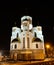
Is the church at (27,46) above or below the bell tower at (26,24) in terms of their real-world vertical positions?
below

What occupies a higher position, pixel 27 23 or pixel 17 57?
pixel 27 23

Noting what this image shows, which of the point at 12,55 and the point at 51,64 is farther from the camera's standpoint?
the point at 12,55

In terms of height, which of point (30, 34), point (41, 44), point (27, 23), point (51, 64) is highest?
point (27, 23)

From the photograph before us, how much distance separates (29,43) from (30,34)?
10.7 feet

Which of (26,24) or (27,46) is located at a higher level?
A: (26,24)

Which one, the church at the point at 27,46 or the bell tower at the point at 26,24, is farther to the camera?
the bell tower at the point at 26,24

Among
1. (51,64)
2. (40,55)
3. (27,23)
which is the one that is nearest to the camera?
(51,64)

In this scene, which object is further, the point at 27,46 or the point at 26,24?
the point at 26,24

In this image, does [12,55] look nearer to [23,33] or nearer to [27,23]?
[23,33]

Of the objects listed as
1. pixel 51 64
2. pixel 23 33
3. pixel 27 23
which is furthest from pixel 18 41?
pixel 51 64

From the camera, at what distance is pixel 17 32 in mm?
53750

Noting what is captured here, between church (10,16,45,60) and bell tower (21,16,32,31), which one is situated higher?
bell tower (21,16,32,31)

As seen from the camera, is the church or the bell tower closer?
Result: the church

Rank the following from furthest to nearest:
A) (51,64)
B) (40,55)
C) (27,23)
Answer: (27,23)
(40,55)
(51,64)
